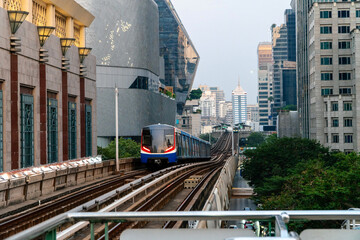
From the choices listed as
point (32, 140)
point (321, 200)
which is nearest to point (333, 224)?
point (321, 200)

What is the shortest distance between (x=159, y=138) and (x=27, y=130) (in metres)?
10.8

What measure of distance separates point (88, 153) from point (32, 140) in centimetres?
1769

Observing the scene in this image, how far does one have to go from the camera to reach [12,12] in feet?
112

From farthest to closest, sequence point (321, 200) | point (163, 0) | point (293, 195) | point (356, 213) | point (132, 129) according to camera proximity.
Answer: point (163, 0), point (132, 129), point (293, 195), point (321, 200), point (356, 213)

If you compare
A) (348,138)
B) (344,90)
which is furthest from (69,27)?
(344,90)

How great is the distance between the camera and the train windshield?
42969mm

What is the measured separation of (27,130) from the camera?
37.9 metres

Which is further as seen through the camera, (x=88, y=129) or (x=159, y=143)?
(x=88, y=129)

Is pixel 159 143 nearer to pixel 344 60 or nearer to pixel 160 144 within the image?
pixel 160 144

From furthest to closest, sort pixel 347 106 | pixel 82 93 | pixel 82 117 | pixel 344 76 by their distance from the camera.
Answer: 1. pixel 344 76
2. pixel 347 106
3. pixel 82 117
4. pixel 82 93

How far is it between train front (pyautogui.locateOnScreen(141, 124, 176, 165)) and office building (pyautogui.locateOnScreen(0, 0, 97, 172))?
7896 mm

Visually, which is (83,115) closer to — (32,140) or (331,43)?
(32,140)

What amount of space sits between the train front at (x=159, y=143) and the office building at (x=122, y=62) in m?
62.5

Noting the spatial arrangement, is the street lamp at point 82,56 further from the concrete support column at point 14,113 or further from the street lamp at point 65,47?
the concrete support column at point 14,113
